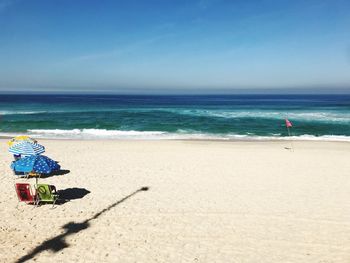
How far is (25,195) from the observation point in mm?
9180

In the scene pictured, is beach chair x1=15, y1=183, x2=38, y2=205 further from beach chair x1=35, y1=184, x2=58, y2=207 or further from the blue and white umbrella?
the blue and white umbrella

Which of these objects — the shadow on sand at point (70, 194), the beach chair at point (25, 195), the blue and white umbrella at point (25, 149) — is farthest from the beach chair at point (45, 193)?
the blue and white umbrella at point (25, 149)

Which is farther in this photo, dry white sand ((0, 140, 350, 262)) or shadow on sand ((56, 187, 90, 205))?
shadow on sand ((56, 187, 90, 205))

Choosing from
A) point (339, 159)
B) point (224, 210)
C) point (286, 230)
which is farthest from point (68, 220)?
point (339, 159)

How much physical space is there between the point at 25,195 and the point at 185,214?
4951 millimetres

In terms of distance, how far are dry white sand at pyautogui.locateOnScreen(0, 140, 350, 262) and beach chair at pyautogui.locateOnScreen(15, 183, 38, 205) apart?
213mm

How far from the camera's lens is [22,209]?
8.88 m

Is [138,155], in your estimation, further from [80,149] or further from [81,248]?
[81,248]

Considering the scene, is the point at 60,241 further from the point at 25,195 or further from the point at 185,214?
the point at 185,214

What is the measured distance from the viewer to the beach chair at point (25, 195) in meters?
9.05

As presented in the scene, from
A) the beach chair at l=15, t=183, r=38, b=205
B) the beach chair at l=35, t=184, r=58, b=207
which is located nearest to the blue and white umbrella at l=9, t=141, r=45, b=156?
the beach chair at l=15, t=183, r=38, b=205

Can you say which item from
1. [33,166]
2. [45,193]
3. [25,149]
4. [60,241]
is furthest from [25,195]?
[25,149]

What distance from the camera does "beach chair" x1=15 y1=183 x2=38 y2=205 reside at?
9.05 meters

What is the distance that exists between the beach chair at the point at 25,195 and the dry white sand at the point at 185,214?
213mm
